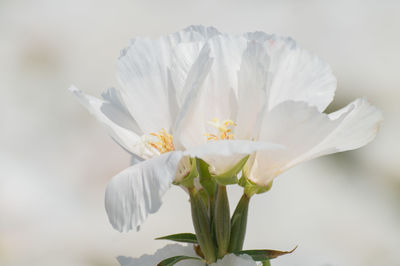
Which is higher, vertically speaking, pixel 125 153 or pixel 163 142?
pixel 163 142

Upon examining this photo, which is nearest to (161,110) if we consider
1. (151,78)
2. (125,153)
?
(151,78)

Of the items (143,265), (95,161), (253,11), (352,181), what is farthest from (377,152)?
(143,265)

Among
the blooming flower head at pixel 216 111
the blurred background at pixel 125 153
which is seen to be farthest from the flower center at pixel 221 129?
the blurred background at pixel 125 153

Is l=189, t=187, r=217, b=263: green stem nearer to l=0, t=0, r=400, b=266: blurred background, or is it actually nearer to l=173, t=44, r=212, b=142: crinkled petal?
l=173, t=44, r=212, b=142: crinkled petal

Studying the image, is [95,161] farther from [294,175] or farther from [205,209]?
[205,209]

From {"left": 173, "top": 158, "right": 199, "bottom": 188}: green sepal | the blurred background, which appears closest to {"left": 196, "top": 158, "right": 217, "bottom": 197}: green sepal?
{"left": 173, "top": 158, "right": 199, "bottom": 188}: green sepal

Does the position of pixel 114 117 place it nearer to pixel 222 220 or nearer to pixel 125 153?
pixel 222 220
